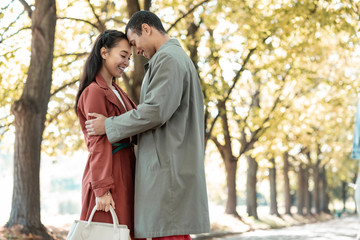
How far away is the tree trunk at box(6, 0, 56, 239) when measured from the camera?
29.8ft

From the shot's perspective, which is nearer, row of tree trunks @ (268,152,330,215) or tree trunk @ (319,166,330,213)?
row of tree trunks @ (268,152,330,215)

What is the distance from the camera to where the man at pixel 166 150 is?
Result: 3.47m

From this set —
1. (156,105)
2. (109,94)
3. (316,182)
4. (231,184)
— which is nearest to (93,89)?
(109,94)

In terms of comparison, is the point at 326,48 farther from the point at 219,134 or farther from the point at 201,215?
the point at 201,215

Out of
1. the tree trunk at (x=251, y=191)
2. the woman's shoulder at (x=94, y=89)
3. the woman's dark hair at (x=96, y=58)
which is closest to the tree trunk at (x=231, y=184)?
the tree trunk at (x=251, y=191)

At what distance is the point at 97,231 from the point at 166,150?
26.5 inches

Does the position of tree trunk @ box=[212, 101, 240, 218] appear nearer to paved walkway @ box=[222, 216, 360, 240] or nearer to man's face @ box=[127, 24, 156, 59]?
paved walkway @ box=[222, 216, 360, 240]

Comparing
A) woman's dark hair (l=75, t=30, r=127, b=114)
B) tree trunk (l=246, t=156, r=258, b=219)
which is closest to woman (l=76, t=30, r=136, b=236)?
woman's dark hair (l=75, t=30, r=127, b=114)

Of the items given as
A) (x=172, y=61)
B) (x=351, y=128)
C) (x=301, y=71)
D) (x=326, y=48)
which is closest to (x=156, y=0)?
(x=301, y=71)

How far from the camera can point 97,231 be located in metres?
3.41

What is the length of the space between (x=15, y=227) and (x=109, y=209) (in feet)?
20.1

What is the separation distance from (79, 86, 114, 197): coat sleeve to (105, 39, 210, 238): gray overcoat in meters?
0.11

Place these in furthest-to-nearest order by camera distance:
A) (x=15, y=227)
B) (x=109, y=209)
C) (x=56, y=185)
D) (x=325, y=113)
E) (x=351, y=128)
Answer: (x=56, y=185) < (x=351, y=128) < (x=325, y=113) < (x=15, y=227) < (x=109, y=209)

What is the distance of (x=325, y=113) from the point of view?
24.0m
